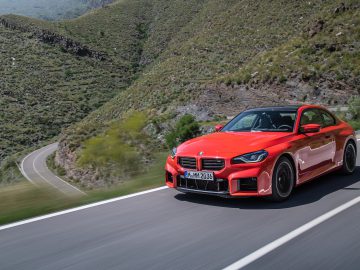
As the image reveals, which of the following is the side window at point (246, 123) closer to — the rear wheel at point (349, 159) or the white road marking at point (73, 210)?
the white road marking at point (73, 210)

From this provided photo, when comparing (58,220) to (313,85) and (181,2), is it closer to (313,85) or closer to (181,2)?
(313,85)

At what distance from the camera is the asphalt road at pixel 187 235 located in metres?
4.65

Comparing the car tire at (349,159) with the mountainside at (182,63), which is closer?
the car tire at (349,159)

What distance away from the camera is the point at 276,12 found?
5869 centimetres

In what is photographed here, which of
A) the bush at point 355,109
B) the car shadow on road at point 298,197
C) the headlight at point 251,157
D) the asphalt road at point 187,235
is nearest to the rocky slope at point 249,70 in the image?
the bush at point 355,109

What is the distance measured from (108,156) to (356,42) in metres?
33.9

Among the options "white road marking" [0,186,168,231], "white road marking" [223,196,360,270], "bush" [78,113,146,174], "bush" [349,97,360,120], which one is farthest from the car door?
"bush" [349,97,360,120]

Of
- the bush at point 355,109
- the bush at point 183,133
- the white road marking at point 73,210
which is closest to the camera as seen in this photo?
the white road marking at point 73,210


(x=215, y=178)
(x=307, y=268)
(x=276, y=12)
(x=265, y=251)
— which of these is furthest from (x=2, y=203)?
(x=276, y=12)

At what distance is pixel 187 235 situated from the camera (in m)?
5.51

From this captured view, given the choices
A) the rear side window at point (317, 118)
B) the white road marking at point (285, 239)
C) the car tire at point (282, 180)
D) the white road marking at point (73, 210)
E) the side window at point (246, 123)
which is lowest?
the white road marking at point (73, 210)

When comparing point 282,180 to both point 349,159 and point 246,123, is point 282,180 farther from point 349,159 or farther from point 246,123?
point 349,159

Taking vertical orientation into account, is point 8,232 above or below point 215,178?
below

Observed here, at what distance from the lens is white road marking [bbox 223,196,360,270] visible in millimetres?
4530
